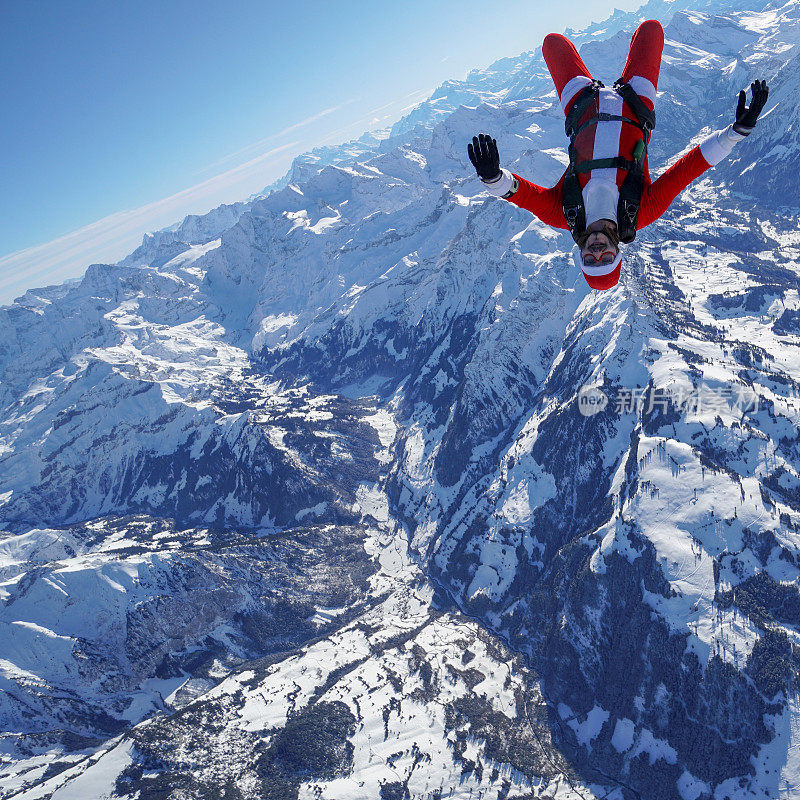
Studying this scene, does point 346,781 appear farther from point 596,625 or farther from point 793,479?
point 793,479

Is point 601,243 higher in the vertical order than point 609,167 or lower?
lower

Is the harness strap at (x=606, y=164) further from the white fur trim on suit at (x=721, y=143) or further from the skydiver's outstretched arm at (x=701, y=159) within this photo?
the white fur trim on suit at (x=721, y=143)

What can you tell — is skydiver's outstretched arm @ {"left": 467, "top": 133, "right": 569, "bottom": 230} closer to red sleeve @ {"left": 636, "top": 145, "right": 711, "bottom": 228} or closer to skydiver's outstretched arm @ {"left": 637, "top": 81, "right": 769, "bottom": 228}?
red sleeve @ {"left": 636, "top": 145, "right": 711, "bottom": 228}

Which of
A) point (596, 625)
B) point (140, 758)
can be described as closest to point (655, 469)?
point (596, 625)

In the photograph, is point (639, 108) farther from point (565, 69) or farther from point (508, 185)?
point (508, 185)

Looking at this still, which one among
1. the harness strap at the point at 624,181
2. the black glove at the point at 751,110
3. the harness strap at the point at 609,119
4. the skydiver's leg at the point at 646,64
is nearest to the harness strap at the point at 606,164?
the harness strap at the point at 624,181

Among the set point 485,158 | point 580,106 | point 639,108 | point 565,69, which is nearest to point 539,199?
point 485,158

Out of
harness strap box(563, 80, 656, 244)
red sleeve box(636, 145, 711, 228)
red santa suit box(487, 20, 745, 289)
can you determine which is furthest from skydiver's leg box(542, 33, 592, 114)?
red sleeve box(636, 145, 711, 228)
